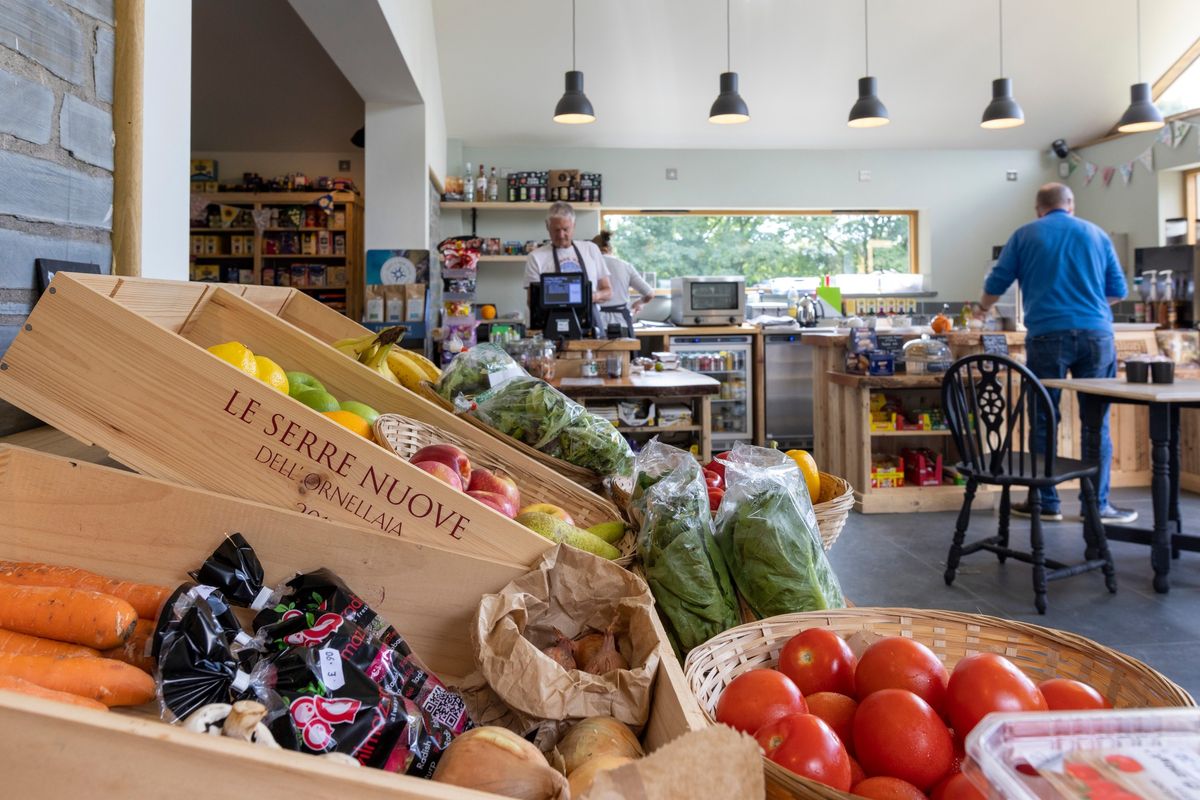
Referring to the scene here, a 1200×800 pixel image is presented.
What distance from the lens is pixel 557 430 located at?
1643 mm

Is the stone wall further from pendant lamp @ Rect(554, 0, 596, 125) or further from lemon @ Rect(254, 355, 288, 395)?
pendant lamp @ Rect(554, 0, 596, 125)

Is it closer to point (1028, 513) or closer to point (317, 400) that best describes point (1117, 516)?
point (1028, 513)

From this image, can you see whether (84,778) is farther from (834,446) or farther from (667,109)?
(667,109)

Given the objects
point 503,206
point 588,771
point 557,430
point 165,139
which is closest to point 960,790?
point 588,771

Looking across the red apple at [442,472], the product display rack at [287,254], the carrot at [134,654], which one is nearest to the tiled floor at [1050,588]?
the red apple at [442,472]

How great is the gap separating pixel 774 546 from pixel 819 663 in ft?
0.65

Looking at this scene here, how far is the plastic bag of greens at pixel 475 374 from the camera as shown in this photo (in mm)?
1809

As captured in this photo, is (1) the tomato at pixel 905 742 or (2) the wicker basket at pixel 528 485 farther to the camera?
(2) the wicker basket at pixel 528 485

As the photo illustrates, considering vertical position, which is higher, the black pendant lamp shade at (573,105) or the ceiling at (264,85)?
the ceiling at (264,85)

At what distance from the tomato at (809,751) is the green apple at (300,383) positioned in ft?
3.12

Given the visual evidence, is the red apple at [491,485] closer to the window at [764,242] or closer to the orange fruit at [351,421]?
the orange fruit at [351,421]

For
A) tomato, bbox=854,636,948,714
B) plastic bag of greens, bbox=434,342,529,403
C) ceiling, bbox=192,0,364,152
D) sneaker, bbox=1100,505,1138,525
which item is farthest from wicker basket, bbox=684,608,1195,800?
ceiling, bbox=192,0,364,152

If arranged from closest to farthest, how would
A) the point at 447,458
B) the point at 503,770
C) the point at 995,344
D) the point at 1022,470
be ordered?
the point at 503,770 → the point at 447,458 → the point at 1022,470 → the point at 995,344

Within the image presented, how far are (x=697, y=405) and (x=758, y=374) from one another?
2.81 metres
